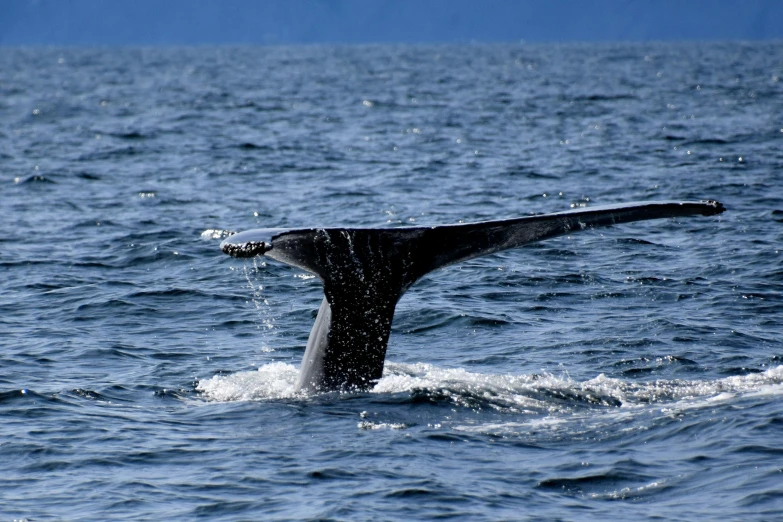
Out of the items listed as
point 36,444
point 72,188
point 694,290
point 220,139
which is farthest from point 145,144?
point 36,444

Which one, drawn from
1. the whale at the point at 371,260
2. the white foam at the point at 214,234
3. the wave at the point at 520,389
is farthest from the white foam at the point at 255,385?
the white foam at the point at 214,234

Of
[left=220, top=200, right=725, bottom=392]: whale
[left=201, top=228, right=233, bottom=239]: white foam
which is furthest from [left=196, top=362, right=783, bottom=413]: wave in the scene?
[left=201, top=228, right=233, bottom=239]: white foam

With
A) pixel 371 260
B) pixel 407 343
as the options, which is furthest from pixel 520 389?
pixel 407 343

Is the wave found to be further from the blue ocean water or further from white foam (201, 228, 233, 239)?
white foam (201, 228, 233, 239)

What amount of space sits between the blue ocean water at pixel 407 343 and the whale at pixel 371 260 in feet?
1.40

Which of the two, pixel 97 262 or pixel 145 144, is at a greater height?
pixel 145 144

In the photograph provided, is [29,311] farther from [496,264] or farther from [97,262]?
→ [496,264]

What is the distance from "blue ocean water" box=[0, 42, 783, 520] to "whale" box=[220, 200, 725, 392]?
43 cm

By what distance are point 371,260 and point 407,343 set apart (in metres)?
3.47

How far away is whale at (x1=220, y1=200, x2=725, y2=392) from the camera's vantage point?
7984mm

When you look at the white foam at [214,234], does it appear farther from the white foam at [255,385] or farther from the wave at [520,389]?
the wave at [520,389]

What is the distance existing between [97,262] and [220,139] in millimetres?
16398

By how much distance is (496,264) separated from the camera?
15.4 meters

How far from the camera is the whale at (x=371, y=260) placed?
7984mm
